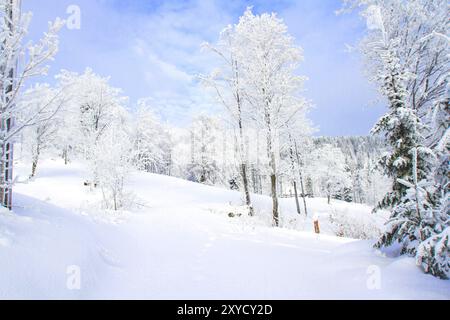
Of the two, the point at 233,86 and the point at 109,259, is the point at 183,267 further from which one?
the point at 233,86

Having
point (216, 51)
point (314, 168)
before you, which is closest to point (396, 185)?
point (216, 51)

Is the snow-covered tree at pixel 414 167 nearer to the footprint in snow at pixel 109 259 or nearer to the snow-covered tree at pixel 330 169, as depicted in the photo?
the footprint in snow at pixel 109 259

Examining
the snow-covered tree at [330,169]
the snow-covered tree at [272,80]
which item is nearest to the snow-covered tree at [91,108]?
the snow-covered tree at [272,80]

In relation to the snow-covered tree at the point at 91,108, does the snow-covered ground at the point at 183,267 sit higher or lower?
lower

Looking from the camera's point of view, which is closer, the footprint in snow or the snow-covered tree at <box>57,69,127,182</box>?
the footprint in snow

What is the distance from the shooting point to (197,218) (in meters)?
11.4

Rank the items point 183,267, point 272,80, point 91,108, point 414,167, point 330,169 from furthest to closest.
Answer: point 330,169, point 91,108, point 272,80, point 183,267, point 414,167

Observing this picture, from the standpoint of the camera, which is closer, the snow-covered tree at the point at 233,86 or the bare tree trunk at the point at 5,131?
the bare tree trunk at the point at 5,131

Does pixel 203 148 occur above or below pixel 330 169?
above

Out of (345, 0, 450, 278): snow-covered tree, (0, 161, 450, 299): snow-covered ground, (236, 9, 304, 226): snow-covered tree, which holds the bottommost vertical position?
(0, 161, 450, 299): snow-covered ground

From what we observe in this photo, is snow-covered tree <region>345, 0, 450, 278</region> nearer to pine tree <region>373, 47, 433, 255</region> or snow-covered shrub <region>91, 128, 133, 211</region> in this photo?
pine tree <region>373, 47, 433, 255</region>

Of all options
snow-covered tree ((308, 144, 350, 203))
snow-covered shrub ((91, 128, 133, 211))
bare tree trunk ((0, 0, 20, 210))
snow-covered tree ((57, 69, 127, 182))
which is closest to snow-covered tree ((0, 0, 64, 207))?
bare tree trunk ((0, 0, 20, 210))

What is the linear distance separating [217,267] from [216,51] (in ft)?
42.4

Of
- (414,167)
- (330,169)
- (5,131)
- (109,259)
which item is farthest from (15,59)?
(330,169)
